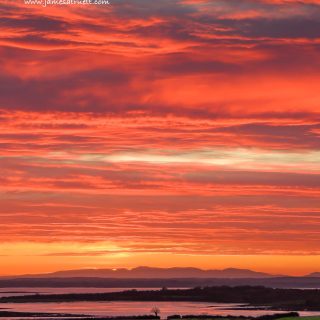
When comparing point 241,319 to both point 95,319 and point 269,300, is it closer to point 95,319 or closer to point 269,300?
point 95,319

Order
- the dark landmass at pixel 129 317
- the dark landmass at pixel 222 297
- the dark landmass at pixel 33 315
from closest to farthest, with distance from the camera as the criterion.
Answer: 1. the dark landmass at pixel 129 317
2. the dark landmass at pixel 33 315
3. the dark landmass at pixel 222 297

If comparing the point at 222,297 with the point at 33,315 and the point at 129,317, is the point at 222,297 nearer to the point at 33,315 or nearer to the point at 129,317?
the point at 33,315

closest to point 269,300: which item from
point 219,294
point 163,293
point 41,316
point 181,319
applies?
point 219,294

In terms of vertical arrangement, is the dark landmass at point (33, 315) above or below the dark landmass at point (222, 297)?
below

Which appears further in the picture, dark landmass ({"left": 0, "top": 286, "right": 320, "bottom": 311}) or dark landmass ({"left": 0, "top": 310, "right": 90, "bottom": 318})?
dark landmass ({"left": 0, "top": 286, "right": 320, "bottom": 311})

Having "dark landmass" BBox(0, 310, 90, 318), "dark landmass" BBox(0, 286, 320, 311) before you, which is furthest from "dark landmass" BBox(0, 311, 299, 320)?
"dark landmass" BBox(0, 286, 320, 311)

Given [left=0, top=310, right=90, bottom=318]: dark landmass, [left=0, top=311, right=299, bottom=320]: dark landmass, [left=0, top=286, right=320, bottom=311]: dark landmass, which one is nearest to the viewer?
[left=0, top=311, right=299, bottom=320]: dark landmass

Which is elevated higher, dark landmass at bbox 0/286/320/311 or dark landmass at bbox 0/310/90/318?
dark landmass at bbox 0/286/320/311

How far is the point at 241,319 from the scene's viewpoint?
3548 inches

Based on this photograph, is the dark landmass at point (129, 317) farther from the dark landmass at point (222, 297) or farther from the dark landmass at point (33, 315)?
the dark landmass at point (222, 297)

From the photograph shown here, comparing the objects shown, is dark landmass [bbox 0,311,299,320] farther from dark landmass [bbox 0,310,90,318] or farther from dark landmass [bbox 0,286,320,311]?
dark landmass [bbox 0,286,320,311]

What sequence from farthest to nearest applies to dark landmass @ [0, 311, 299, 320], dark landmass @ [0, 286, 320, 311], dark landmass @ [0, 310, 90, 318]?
dark landmass @ [0, 286, 320, 311] → dark landmass @ [0, 310, 90, 318] → dark landmass @ [0, 311, 299, 320]

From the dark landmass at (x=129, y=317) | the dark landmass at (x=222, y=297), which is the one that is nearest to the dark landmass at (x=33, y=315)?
the dark landmass at (x=129, y=317)

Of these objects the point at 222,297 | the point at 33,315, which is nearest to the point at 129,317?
the point at 33,315
